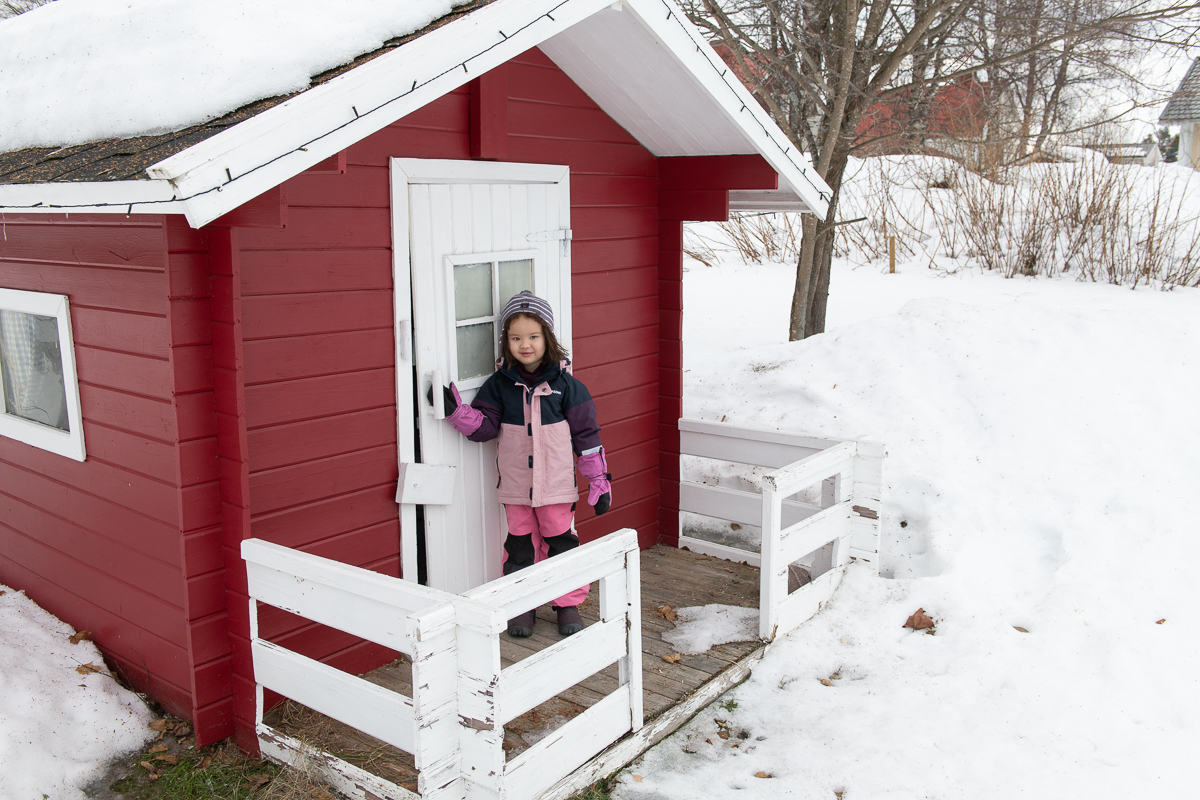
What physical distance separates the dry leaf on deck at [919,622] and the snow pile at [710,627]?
78 centimetres

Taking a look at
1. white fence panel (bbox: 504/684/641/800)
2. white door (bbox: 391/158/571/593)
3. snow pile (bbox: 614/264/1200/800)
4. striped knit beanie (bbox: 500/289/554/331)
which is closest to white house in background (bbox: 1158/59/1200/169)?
snow pile (bbox: 614/264/1200/800)

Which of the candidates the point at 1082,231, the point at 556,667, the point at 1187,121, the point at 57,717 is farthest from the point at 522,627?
the point at 1187,121

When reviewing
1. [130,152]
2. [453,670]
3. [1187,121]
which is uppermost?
[1187,121]

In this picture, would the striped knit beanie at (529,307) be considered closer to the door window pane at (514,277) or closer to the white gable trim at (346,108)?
the door window pane at (514,277)

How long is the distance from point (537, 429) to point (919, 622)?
2.18 m

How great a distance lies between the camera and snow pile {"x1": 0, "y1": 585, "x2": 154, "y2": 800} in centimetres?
353

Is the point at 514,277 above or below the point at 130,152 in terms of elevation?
below

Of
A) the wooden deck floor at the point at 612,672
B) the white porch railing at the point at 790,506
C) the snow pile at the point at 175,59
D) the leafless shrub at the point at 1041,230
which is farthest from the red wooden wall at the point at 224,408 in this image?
the leafless shrub at the point at 1041,230

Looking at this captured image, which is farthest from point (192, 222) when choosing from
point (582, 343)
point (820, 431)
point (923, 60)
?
point (923, 60)

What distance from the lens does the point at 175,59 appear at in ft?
12.1

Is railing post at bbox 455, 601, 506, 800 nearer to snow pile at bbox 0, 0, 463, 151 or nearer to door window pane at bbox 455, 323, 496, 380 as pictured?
door window pane at bbox 455, 323, 496, 380

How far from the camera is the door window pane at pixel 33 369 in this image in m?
4.23

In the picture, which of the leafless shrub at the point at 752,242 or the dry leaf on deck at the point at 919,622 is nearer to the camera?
the dry leaf on deck at the point at 919,622

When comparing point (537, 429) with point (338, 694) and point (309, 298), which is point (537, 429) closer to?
point (309, 298)
